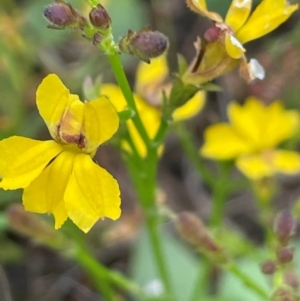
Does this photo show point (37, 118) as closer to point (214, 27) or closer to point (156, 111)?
point (156, 111)

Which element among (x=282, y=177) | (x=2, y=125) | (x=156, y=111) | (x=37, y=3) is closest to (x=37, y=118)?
(x=2, y=125)

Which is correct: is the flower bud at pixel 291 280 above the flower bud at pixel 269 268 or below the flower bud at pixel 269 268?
below

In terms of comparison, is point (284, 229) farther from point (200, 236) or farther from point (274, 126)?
point (274, 126)

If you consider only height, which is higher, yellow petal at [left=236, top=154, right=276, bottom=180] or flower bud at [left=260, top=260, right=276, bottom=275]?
flower bud at [left=260, top=260, right=276, bottom=275]

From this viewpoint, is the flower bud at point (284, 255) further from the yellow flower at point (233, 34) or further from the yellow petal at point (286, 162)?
the yellow petal at point (286, 162)

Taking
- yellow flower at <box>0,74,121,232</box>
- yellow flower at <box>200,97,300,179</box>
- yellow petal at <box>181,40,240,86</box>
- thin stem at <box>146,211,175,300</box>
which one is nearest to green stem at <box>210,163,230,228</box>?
yellow flower at <box>200,97,300,179</box>

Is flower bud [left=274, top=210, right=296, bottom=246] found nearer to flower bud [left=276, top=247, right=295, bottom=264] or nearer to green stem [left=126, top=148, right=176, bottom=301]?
flower bud [left=276, top=247, right=295, bottom=264]

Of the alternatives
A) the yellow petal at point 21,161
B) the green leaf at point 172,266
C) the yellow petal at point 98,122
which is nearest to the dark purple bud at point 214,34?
the yellow petal at point 98,122
